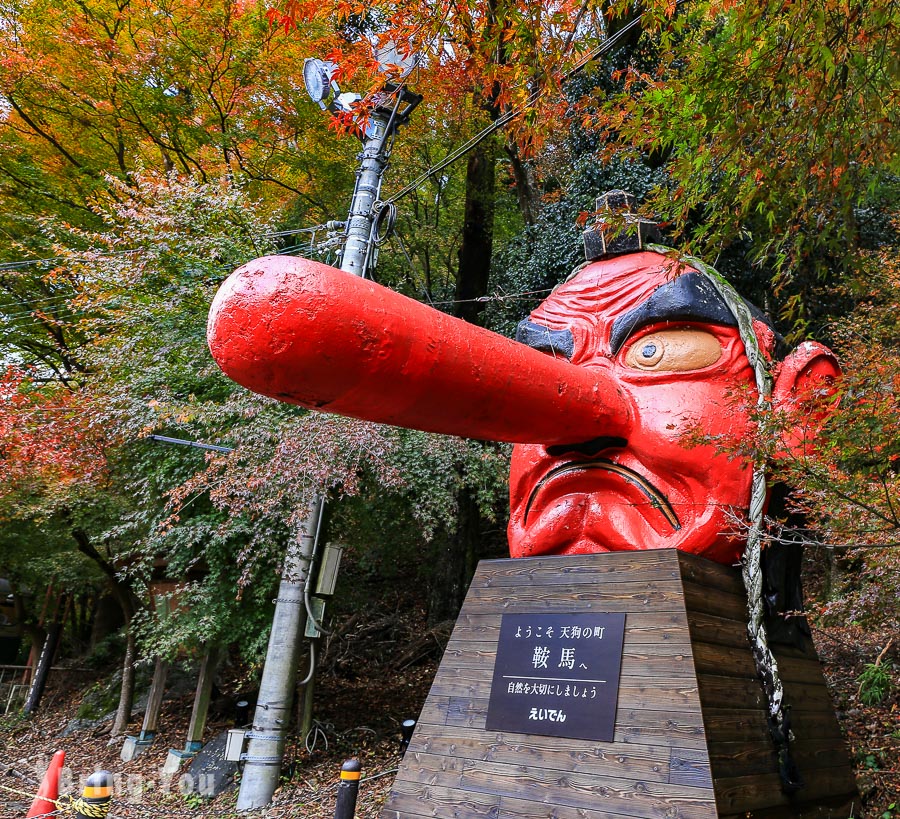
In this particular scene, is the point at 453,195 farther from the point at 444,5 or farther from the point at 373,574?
the point at 444,5

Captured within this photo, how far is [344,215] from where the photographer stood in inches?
411

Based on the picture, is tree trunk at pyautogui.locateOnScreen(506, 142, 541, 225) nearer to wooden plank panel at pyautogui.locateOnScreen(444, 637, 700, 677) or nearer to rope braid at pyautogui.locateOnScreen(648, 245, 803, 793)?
rope braid at pyautogui.locateOnScreen(648, 245, 803, 793)

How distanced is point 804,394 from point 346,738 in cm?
585

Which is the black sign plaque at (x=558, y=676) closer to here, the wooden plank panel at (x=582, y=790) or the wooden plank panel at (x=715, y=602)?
the wooden plank panel at (x=582, y=790)

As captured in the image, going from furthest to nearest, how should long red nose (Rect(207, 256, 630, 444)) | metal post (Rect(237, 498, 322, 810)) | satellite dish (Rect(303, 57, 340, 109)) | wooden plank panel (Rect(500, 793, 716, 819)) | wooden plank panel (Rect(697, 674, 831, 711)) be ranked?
satellite dish (Rect(303, 57, 340, 109))
metal post (Rect(237, 498, 322, 810))
wooden plank panel (Rect(697, 674, 831, 711))
wooden plank panel (Rect(500, 793, 716, 819))
long red nose (Rect(207, 256, 630, 444))

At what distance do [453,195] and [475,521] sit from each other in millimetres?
5126

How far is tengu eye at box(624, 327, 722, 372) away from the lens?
3488 mm

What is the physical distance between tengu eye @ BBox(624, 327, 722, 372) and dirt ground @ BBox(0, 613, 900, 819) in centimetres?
245

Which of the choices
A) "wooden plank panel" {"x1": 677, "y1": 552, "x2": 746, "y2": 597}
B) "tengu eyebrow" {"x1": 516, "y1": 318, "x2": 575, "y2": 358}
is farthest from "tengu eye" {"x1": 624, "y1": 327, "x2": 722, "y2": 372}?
"wooden plank panel" {"x1": 677, "y1": 552, "x2": 746, "y2": 597}

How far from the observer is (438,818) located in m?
3.22

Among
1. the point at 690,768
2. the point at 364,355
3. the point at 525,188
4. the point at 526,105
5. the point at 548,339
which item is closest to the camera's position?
the point at 364,355

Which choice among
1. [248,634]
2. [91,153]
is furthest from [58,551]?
[91,153]

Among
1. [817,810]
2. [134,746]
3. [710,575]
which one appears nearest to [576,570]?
[710,575]

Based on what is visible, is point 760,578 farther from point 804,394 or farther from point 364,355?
point 364,355
